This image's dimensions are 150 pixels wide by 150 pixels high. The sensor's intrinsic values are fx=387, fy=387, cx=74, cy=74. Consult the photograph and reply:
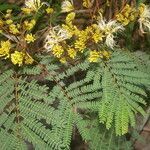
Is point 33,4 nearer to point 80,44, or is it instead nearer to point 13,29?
point 13,29

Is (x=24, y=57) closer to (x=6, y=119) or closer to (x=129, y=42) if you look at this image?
(x=6, y=119)

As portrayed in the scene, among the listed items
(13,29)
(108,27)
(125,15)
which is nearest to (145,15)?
(125,15)

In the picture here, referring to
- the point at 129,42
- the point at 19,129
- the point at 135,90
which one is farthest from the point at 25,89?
the point at 129,42

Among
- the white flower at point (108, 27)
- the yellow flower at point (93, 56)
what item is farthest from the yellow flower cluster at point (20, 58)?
the white flower at point (108, 27)

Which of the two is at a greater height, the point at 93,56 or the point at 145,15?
the point at 145,15

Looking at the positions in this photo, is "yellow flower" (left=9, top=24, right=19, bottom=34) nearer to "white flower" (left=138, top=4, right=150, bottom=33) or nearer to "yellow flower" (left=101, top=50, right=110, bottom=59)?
"yellow flower" (left=101, top=50, right=110, bottom=59)

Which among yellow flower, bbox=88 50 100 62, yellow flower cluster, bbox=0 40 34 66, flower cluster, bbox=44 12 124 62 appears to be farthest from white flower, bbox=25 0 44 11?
yellow flower, bbox=88 50 100 62

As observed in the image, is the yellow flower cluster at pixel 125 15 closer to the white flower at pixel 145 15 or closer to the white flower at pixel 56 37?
the white flower at pixel 145 15

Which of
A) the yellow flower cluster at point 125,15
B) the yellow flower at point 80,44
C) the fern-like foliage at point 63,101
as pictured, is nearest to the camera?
the fern-like foliage at point 63,101
